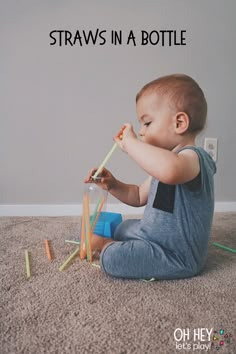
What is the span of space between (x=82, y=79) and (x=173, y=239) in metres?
0.73

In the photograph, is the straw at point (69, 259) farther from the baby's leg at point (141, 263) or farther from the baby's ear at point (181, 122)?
the baby's ear at point (181, 122)

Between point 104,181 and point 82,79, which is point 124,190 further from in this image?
point 82,79

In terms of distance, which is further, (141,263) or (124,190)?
(124,190)

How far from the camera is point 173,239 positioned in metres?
0.61

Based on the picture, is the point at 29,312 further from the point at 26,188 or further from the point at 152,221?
the point at 26,188

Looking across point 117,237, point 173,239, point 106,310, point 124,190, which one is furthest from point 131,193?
point 106,310

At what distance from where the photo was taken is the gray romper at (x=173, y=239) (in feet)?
1.92

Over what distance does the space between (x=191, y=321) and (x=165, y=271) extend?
5.5 inches

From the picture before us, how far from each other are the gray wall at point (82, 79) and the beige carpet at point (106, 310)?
482 mm

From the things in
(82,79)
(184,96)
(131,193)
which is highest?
(82,79)

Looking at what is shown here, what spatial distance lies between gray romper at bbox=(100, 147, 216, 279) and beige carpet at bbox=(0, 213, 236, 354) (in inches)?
1.0

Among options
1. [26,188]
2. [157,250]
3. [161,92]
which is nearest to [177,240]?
[157,250]

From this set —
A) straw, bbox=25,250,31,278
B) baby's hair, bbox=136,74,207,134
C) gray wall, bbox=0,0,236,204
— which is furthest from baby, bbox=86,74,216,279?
gray wall, bbox=0,0,236,204

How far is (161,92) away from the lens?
0.61 m
